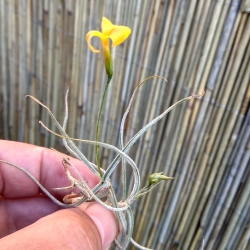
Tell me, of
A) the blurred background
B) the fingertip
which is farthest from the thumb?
the blurred background

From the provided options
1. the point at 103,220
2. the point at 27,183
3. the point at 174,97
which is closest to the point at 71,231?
the point at 103,220

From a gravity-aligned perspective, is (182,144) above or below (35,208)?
above

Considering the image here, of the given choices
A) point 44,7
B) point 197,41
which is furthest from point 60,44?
point 197,41

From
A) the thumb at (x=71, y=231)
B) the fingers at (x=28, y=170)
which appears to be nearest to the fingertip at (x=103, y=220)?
the thumb at (x=71, y=231)

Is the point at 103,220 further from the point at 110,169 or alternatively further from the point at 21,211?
the point at 21,211

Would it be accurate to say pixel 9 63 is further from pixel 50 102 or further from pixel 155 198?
pixel 155 198

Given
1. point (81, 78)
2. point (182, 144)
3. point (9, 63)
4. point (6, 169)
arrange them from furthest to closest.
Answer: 1. point (9, 63)
2. point (81, 78)
3. point (182, 144)
4. point (6, 169)

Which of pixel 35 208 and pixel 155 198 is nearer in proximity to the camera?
pixel 35 208

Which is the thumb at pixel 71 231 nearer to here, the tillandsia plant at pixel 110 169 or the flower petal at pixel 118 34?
the tillandsia plant at pixel 110 169
